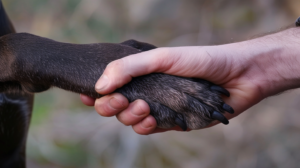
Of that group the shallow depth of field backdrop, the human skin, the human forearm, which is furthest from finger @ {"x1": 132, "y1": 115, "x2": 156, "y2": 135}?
the shallow depth of field backdrop

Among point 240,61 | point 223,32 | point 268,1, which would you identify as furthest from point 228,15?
point 240,61

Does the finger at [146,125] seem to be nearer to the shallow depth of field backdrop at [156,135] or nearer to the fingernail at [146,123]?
the fingernail at [146,123]

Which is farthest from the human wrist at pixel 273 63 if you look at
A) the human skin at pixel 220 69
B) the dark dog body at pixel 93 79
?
the dark dog body at pixel 93 79

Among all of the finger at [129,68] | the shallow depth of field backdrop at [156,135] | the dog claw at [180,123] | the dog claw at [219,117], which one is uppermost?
the finger at [129,68]

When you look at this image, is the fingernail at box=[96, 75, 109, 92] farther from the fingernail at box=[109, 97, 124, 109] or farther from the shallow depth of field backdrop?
the shallow depth of field backdrop

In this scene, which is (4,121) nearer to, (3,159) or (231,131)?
(3,159)

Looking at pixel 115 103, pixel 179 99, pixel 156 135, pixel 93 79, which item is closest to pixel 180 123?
pixel 179 99
